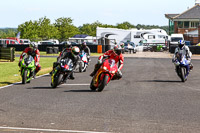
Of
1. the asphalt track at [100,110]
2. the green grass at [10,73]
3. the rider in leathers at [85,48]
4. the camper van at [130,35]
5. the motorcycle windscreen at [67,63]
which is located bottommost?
the asphalt track at [100,110]

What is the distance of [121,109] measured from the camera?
9.98 m

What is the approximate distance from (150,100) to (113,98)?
993 millimetres

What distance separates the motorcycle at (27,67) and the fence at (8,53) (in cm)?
1813

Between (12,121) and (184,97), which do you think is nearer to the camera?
(12,121)

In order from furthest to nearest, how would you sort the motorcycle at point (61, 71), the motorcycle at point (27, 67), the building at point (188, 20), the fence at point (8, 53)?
the building at point (188, 20)
the fence at point (8, 53)
the motorcycle at point (27, 67)
the motorcycle at point (61, 71)

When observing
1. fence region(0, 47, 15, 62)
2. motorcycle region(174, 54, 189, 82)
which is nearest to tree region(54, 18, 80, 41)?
fence region(0, 47, 15, 62)

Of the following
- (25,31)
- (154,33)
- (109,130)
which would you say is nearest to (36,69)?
(109,130)

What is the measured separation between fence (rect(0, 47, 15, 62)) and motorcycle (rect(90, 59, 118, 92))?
21.7 meters

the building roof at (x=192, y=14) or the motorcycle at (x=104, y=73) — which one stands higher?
the building roof at (x=192, y=14)

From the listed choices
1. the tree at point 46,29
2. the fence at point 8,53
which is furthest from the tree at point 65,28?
the fence at point 8,53

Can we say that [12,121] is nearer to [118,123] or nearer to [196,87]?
[118,123]

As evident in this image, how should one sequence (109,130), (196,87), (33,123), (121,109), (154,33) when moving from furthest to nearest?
(154,33)
(196,87)
(121,109)
(33,123)
(109,130)

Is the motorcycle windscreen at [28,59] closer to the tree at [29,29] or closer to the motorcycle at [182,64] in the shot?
the motorcycle at [182,64]

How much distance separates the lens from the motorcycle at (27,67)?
16297 millimetres
